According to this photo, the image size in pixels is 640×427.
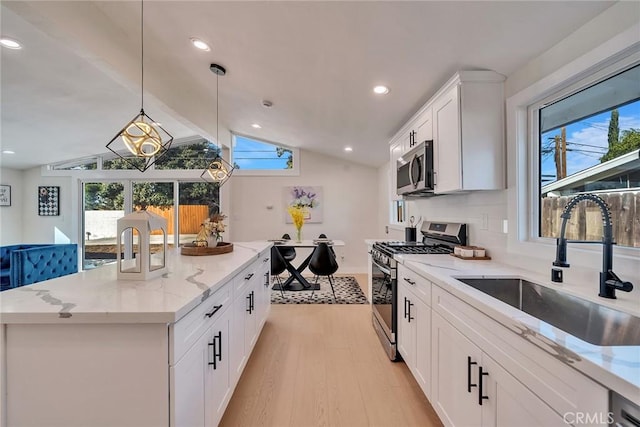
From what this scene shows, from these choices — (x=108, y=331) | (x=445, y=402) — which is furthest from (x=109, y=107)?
(x=445, y=402)

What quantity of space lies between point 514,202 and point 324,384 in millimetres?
1895

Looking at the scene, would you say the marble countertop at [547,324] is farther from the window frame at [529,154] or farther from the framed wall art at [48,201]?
the framed wall art at [48,201]

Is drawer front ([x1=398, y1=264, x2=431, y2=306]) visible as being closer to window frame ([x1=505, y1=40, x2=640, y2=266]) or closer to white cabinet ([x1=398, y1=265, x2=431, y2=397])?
white cabinet ([x1=398, y1=265, x2=431, y2=397])

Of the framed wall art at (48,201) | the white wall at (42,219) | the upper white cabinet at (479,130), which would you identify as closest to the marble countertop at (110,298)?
the upper white cabinet at (479,130)

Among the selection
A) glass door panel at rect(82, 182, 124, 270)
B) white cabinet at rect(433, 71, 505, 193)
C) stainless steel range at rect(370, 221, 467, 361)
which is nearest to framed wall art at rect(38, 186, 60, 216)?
glass door panel at rect(82, 182, 124, 270)

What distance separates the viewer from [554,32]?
1.45 metres

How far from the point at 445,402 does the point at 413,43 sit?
2.18m

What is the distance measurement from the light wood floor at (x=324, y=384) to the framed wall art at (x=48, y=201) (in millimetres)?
5746

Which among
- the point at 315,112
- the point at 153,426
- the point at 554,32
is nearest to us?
the point at 153,426

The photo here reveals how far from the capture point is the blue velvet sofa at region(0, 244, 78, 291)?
3.53 metres

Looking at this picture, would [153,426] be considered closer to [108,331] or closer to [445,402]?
[108,331]

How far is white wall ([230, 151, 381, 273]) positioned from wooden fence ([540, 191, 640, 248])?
4.31 metres

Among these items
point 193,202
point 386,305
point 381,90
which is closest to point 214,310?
point 386,305

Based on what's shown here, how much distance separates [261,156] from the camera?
6.04 metres
